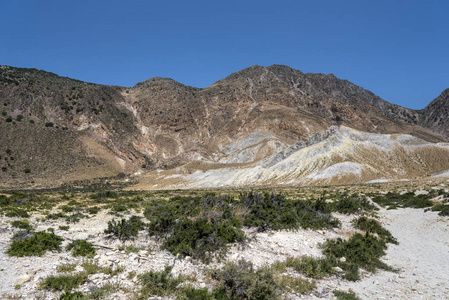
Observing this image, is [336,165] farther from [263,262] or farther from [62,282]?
[62,282]

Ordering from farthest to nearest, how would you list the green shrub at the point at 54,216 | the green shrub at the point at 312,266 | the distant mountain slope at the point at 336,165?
1. the distant mountain slope at the point at 336,165
2. the green shrub at the point at 54,216
3. the green shrub at the point at 312,266

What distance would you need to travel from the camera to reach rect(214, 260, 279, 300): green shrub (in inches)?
255

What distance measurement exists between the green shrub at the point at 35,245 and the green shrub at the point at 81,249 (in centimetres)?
43

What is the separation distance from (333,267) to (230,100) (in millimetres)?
145972

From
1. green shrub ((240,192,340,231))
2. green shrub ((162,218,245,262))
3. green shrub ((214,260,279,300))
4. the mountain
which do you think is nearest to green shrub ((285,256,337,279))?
green shrub ((214,260,279,300))

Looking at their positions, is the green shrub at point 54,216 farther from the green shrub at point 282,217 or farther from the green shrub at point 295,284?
the green shrub at point 295,284

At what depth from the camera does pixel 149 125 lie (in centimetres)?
12950

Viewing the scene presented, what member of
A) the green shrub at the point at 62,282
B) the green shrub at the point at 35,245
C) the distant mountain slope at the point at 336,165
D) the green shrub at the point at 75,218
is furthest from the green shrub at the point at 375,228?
the distant mountain slope at the point at 336,165

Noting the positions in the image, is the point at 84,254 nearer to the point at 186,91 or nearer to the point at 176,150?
the point at 176,150

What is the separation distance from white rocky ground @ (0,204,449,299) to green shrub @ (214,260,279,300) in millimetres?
632

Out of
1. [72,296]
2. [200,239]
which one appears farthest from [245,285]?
[72,296]

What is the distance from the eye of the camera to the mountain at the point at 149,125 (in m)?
75.3

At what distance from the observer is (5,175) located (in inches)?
2532

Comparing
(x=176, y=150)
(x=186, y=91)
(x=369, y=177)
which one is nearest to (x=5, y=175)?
(x=176, y=150)
